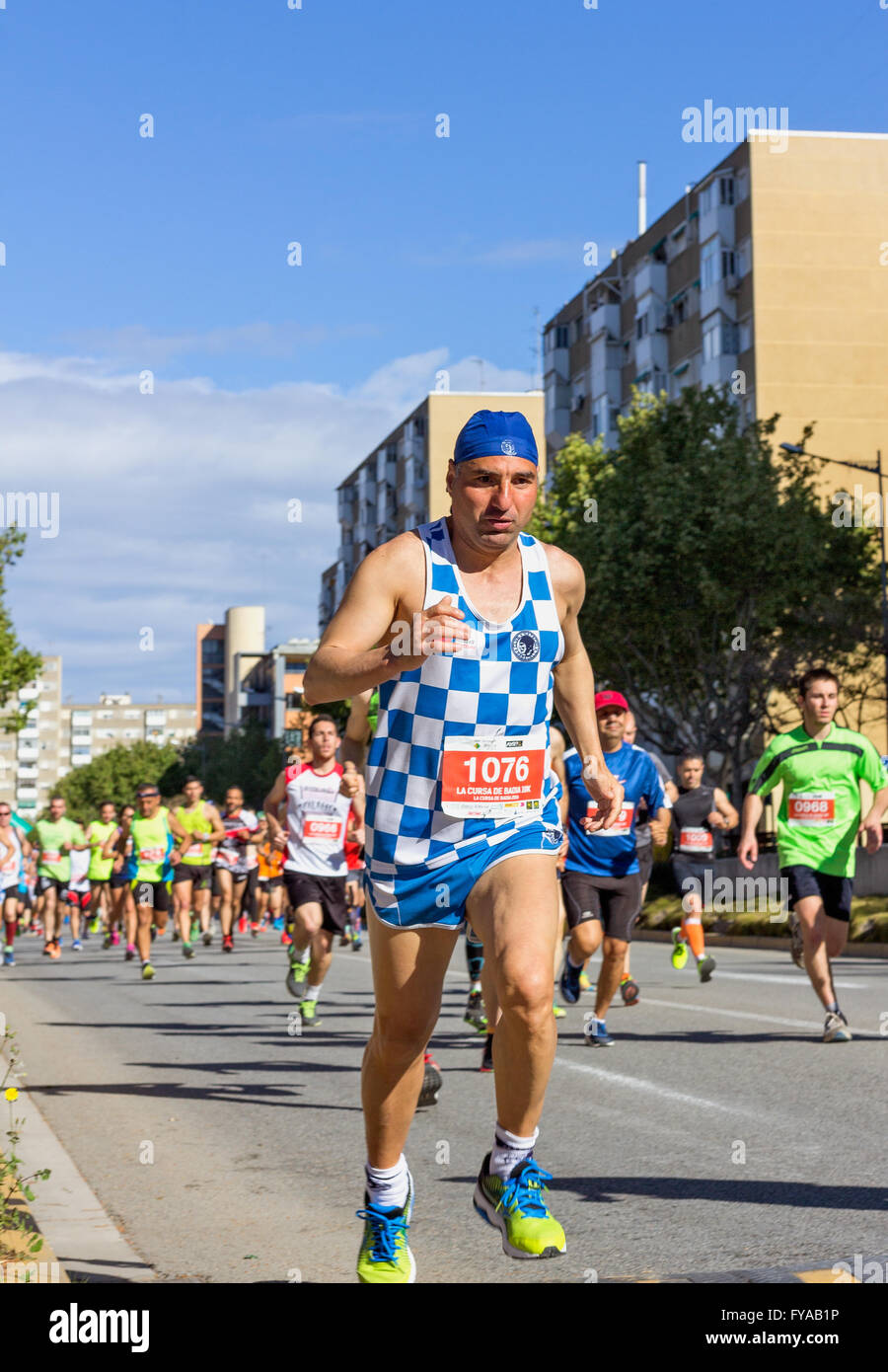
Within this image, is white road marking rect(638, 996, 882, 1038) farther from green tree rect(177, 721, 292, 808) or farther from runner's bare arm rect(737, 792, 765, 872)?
green tree rect(177, 721, 292, 808)

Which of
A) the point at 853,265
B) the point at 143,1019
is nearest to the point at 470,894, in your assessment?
the point at 143,1019

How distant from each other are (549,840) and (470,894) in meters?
0.26

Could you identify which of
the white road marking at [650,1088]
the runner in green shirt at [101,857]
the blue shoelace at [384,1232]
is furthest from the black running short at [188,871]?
the blue shoelace at [384,1232]

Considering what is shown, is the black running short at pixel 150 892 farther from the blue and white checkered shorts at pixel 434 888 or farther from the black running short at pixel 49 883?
the blue and white checkered shorts at pixel 434 888

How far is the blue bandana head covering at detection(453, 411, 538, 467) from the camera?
→ 4582mm

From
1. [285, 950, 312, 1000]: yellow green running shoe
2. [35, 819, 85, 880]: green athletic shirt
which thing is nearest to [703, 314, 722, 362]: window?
[35, 819, 85, 880]: green athletic shirt

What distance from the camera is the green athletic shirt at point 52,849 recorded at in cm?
2514

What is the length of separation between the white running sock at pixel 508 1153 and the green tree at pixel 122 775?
414 ft

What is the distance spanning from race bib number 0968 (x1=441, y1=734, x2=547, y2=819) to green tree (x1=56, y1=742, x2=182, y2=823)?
126 meters

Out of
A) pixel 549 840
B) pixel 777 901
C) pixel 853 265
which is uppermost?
pixel 853 265

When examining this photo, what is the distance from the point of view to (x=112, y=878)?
25.3 m
